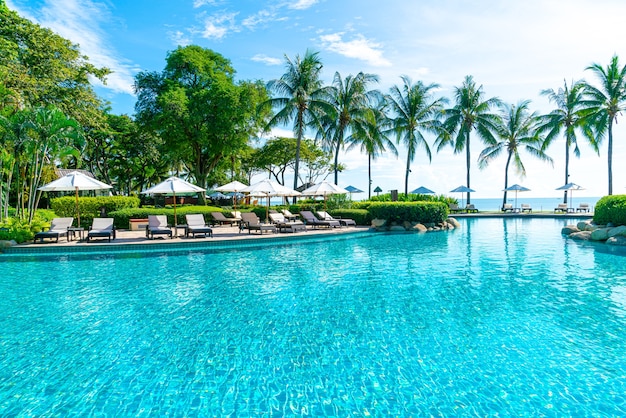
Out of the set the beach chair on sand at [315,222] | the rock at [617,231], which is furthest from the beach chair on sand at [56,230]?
the rock at [617,231]

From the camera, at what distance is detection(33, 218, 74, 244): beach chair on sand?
43.7ft

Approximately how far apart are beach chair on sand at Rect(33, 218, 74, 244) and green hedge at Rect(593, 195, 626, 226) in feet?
71.9

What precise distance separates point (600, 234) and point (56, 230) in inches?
844

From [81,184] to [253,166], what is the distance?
30.3m

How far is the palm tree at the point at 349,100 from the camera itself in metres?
28.7

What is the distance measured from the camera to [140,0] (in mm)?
14016

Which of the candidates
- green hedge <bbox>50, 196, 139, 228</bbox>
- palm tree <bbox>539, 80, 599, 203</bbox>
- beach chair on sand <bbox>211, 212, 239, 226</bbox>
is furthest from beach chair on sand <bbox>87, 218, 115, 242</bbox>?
palm tree <bbox>539, 80, 599, 203</bbox>

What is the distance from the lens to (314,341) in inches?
204

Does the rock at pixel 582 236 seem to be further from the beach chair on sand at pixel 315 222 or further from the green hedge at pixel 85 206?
the green hedge at pixel 85 206

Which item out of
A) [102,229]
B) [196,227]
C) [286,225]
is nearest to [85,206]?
[102,229]

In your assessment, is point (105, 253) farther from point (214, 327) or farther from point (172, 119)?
point (172, 119)

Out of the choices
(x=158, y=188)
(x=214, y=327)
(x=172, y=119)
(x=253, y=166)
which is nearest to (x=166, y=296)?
(x=214, y=327)

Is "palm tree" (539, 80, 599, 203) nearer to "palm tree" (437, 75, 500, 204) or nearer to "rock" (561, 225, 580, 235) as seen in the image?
"palm tree" (437, 75, 500, 204)

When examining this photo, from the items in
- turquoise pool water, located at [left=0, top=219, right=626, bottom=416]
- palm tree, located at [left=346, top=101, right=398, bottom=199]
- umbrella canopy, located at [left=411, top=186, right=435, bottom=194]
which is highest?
palm tree, located at [left=346, top=101, right=398, bottom=199]
